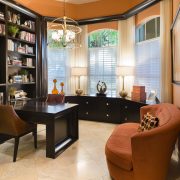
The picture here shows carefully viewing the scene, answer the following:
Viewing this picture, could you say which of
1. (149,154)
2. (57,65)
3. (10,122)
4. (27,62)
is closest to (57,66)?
(57,65)

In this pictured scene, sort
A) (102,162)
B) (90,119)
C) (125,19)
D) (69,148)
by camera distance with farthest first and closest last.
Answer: (90,119) → (125,19) → (69,148) → (102,162)

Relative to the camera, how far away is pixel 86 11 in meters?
5.85

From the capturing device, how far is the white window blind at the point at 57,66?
580 cm

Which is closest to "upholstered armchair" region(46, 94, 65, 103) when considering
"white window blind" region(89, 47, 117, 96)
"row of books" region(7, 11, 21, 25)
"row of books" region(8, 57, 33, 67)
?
"row of books" region(8, 57, 33, 67)

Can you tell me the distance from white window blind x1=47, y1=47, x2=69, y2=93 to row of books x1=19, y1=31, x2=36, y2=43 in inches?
30.6

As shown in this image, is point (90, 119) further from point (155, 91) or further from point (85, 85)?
point (155, 91)

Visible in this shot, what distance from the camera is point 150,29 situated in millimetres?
4559

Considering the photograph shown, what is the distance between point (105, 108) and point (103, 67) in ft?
4.41

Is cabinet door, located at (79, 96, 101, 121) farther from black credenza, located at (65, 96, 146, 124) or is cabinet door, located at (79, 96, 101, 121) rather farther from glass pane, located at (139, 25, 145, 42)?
glass pane, located at (139, 25, 145, 42)

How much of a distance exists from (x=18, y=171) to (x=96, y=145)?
152cm

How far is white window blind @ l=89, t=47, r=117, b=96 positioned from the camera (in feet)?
18.4

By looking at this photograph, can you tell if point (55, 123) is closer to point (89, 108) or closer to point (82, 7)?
point (89, 108)

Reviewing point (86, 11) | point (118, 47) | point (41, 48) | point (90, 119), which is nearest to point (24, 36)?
point (41, 48)

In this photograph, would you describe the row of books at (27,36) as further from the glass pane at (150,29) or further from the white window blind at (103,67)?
the glass pane at (150,29)
